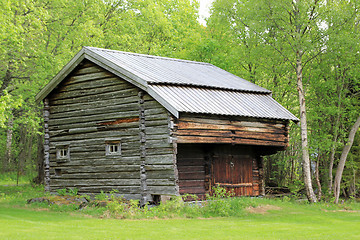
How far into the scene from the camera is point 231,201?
19.9m

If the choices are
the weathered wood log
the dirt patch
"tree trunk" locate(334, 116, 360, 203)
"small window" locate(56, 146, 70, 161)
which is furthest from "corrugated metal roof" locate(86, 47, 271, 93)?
the dirt patch

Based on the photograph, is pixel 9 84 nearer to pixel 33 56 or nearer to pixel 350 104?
pixel 33 56

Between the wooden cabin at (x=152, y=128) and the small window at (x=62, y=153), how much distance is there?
49 millimetres

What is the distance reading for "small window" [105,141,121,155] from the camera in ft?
70.2

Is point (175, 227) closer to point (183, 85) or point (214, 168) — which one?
point (214, 168)

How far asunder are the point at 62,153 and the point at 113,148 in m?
3.61

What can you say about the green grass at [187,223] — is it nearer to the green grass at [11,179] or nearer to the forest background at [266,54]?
the forest background at [266,54]

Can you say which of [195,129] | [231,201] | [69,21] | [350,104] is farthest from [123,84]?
[69,21]

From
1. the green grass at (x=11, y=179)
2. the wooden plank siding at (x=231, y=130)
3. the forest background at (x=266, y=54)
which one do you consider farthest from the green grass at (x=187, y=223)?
the green grass at (x=11, y=179)

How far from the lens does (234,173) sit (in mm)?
23625

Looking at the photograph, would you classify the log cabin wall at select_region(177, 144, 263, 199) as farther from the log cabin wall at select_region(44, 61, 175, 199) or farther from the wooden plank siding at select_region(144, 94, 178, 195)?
the log cabin wall at select_region(44, 61, 175, 199)

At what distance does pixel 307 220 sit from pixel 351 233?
146 inches

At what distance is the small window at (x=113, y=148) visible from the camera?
2138 centimetres

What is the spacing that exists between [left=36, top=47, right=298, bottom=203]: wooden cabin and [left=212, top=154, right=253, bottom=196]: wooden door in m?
0.05
